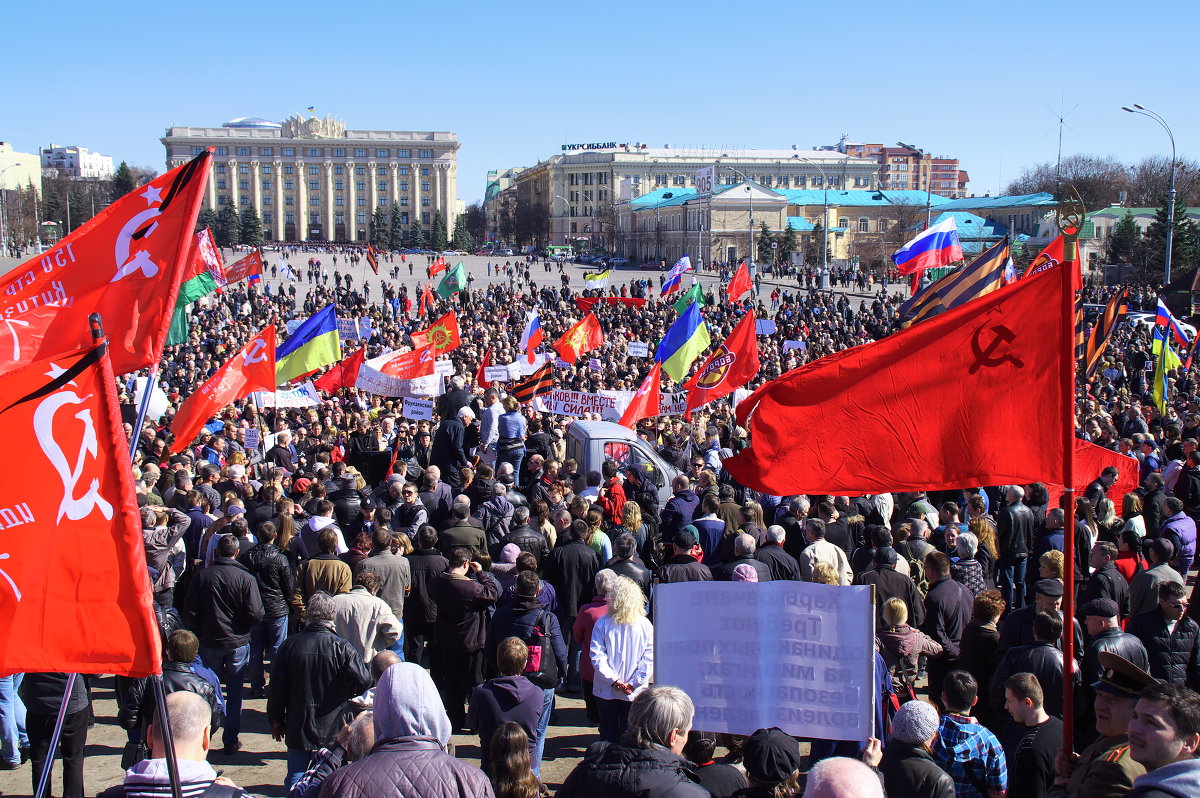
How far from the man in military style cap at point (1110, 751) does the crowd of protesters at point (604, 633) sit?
1 centimetres

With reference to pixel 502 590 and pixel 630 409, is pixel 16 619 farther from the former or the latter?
pixel 630 409

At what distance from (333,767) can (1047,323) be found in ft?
11.1

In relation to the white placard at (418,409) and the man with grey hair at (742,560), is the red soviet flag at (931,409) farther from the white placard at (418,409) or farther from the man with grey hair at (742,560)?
the white placard at (418,409)

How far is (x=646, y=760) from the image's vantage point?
12.3ft

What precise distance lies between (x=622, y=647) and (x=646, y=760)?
1954mm

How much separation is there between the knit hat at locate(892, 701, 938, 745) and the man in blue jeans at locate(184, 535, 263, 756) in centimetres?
422

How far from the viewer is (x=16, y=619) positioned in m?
3.36

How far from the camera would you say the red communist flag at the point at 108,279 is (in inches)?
208

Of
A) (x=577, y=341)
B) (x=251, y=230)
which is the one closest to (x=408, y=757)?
(x=577, y=341)

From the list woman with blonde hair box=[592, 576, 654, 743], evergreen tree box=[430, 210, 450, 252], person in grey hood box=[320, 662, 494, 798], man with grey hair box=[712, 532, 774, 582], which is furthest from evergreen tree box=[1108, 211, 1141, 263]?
evergreen tree box=[430, 210, 450, 252]

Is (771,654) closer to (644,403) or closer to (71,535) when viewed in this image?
(71,535)

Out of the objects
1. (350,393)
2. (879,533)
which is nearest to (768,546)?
(879,533)

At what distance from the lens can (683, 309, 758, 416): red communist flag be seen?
15.3 metres

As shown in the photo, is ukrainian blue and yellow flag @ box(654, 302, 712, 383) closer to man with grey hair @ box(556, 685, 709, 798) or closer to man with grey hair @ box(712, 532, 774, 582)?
man with grey hair @ box(712, 532, 774, 582)
